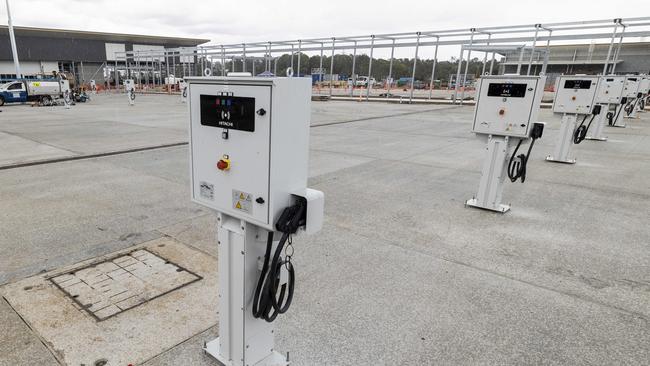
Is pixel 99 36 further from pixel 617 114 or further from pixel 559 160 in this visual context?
pixel 559 160

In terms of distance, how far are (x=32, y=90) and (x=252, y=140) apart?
25799mm

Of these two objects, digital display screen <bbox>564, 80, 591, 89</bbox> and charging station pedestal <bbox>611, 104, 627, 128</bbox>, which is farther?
charging station pedestal <bbox>611, 104, 627, 128</bbox>

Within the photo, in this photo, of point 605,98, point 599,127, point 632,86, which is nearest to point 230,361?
point 599,127

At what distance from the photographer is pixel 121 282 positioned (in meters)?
3.32

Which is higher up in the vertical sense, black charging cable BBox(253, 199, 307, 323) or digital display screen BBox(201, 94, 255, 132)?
digital display screen BBox(201, 94, 255, 132)

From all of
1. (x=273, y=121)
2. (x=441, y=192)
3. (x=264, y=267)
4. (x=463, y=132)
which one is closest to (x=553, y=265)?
(x=441, y=192)

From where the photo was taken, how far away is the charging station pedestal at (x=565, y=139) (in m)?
8.48

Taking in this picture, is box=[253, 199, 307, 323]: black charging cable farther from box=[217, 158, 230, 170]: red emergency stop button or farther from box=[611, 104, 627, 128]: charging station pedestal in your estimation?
box=[611, 104, 627, 128]: charging station pedestal

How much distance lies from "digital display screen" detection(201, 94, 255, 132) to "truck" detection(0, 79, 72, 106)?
23439 mm

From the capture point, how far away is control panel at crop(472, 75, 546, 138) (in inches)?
193

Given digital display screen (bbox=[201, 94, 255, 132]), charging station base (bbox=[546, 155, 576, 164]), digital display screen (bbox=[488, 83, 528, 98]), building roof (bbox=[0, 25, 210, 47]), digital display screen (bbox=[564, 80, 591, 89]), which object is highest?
building roof (bbox=[0, 25, 210, 47])

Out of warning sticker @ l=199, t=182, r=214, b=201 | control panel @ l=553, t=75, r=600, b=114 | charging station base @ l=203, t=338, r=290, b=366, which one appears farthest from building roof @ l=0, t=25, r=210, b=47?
charging station base @ l=203, t=338, r=290, b=366

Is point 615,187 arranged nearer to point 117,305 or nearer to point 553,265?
point 553,265

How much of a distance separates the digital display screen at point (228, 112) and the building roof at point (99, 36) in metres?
50.6
